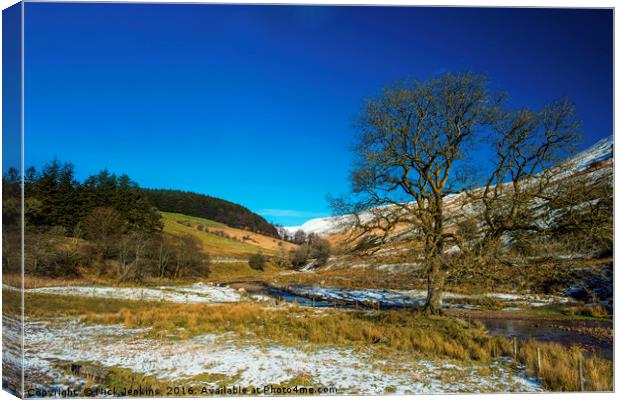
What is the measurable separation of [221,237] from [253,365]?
327 cm

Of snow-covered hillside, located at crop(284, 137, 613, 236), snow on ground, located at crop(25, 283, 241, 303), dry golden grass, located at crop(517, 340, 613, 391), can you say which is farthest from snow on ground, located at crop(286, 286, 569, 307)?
snow-covered hillside, located at crop(284, 137, 613, 236)

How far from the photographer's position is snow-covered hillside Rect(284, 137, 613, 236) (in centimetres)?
495

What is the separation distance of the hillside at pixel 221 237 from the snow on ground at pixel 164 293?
86 centimetres

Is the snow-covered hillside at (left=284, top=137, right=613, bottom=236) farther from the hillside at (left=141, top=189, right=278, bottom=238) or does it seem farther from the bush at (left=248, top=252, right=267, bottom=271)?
the bush at (left=248, top=252, right=267, bottom=271)

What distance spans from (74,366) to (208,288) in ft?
9.74

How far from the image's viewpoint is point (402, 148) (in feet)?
20.6

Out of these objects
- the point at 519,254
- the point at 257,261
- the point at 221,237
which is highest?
the point at 221,237

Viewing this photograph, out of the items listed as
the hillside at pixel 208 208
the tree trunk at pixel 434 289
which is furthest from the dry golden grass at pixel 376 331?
the hillside at pixel 208 208

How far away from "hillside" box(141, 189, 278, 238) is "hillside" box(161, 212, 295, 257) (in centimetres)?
14

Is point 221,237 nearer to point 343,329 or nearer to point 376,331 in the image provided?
point 343,329

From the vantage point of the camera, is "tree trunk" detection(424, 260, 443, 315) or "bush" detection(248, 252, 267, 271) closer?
"tree trunk" detection(424, 260, 443, 315)

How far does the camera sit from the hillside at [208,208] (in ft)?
20.0

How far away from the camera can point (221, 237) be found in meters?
7.07

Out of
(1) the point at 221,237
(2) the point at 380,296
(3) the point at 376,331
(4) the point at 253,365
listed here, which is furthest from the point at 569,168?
(1) the point at 221,237
